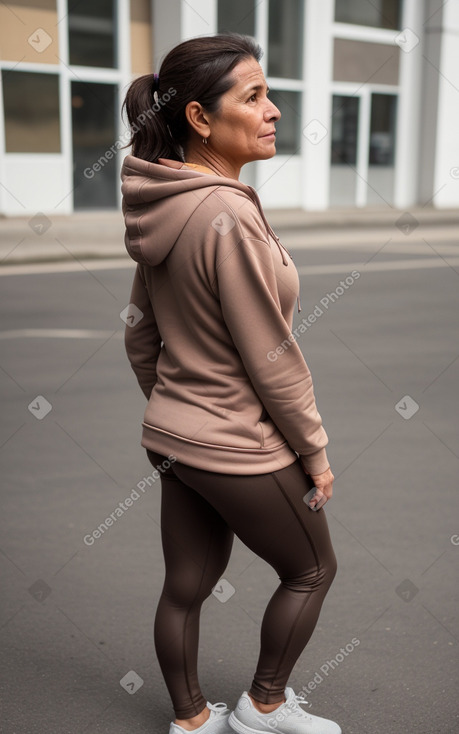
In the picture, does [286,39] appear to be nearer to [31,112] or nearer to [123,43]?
[123,43]

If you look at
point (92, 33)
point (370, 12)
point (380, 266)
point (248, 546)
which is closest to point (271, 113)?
point (248, 546)

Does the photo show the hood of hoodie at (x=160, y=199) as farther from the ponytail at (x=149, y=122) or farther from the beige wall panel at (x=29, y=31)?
the beige wall panel at (x=29, y=31)

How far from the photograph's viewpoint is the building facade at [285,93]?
18688 mm

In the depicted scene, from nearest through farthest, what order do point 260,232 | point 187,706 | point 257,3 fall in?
point 260,232 < point 187,706 < point 257,3

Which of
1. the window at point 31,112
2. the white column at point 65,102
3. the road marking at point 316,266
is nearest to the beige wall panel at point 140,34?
the white column at point 65,102

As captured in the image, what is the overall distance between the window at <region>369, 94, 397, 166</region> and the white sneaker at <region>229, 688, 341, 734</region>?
24417mm

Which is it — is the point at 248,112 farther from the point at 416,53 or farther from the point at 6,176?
the point at 416,53

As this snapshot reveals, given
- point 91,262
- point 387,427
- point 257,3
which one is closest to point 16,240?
point 91,262

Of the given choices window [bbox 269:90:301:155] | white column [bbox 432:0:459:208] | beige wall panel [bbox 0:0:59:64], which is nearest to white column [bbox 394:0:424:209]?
white column [bbox 432:0:459:208]

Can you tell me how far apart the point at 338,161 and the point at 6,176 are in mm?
9967

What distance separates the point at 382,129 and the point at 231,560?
23.8 metres

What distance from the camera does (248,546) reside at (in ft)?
7.13

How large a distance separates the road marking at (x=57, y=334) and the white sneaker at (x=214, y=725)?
19.3 feet

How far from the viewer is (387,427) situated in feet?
17.8
